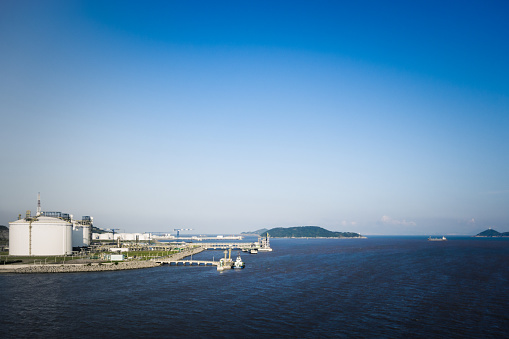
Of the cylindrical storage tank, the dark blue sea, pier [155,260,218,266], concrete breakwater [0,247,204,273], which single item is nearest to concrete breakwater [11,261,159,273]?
concrete breakwater [0,247,204,273]

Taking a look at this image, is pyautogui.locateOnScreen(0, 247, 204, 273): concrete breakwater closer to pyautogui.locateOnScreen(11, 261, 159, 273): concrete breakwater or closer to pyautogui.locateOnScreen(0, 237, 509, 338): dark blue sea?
pyautogui.locateOnScreen(11, 261, 159, 273): concrete breakwater

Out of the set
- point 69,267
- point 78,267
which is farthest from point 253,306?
point 69,267

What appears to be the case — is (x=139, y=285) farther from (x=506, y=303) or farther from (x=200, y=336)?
(x=506, y=303)

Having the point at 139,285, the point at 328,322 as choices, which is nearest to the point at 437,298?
the point at 328,322

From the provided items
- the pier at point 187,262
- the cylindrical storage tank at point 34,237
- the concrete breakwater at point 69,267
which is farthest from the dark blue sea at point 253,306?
the cylindrical storage tank at point 34,237

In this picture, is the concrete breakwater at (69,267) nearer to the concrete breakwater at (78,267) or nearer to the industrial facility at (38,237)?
the concrete breakwater at (78,267)

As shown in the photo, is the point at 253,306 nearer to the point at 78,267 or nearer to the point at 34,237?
the point at 78,267
